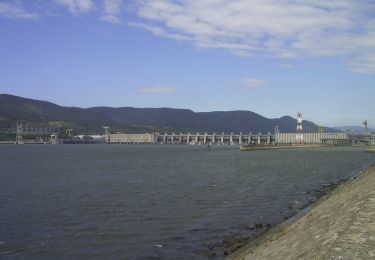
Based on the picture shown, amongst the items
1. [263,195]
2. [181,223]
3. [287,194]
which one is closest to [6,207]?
[181,223]

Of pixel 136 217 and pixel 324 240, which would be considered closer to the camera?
pixel 324 240

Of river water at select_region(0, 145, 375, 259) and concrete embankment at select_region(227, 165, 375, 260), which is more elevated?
concrete embankment at select_region(227, 165, 375, 260)

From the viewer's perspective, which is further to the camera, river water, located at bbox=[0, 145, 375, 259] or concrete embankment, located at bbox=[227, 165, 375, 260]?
river water, located at bbox=[0, 145, 375, 259]

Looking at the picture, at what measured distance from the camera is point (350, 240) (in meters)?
11.2

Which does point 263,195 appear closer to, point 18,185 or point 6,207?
point 6,207

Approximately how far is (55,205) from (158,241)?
12519 millimetres

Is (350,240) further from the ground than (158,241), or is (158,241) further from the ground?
(350,240)

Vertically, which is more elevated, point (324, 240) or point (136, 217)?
point (324, 240)

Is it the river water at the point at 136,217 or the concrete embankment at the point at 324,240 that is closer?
the concrete embankment at the point at 324,240

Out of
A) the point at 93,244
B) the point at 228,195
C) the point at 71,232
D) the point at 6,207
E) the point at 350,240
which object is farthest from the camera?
the point at 228,195

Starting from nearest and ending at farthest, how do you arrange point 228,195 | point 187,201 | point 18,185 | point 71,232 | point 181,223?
point 71,232 < point 181,223 < point 187,201 < point 228,195 < point 18,185

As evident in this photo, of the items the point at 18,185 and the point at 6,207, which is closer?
the point at 6,207

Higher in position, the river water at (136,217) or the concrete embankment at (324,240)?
the concrete embankment at (324,240)

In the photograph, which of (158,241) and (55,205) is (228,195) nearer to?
(55,205)
